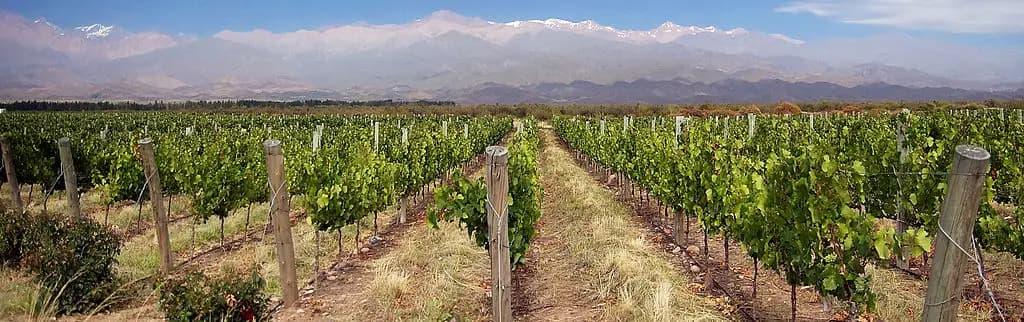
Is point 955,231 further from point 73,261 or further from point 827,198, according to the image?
point 73,261

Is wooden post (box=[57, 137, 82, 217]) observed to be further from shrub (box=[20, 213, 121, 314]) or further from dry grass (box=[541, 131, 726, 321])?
dry grass (box=[541, 131, 726, 321])

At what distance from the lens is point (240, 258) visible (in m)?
8.89

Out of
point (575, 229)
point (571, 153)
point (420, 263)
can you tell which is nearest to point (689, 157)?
point (575, 229)

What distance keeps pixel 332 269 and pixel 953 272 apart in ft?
23.1

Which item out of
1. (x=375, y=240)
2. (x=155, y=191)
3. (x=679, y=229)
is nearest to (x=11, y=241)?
(x=155, y=191)

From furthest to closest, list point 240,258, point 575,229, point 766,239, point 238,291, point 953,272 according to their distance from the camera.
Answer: point 575,229, point 240,258, point 766,239, point 238,291, point 953,272

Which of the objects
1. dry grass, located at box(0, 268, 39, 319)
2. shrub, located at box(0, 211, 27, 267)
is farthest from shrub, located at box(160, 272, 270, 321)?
shrub, located at box(0, 211, 27, 267)

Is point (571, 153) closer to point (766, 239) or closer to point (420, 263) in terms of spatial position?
point (420, 263)

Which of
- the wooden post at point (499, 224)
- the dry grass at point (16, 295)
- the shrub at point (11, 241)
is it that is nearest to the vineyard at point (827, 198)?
the wooden post at point (499, 224)

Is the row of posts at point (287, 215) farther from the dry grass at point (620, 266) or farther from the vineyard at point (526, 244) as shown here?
the dry grass at point (620, 266)

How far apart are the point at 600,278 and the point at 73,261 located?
17.8 ft

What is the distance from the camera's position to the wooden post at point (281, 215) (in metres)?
6.52

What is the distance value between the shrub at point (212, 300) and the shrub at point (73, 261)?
1.44m

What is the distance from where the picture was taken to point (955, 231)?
3371 millimetres
